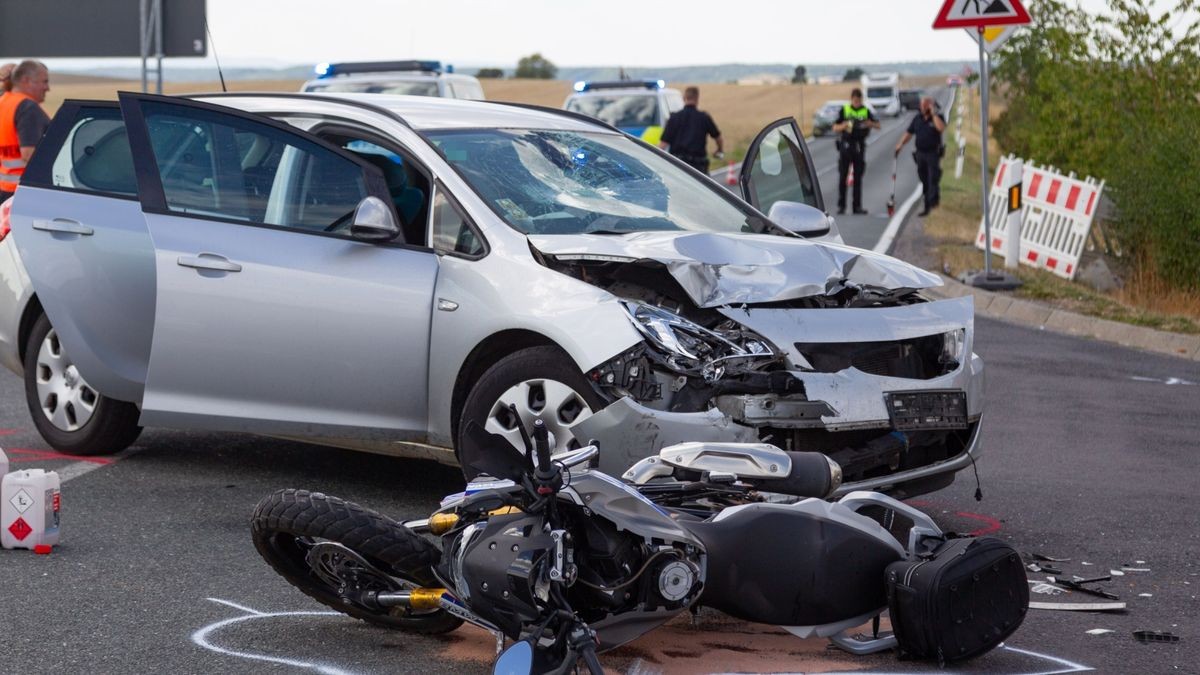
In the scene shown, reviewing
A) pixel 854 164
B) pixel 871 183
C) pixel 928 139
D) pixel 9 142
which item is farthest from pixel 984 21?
pixel 871 183

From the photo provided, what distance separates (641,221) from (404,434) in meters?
1.31

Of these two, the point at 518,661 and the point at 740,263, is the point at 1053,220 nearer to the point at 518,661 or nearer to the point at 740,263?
the point at 740,263

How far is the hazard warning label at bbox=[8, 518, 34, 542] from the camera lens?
5836mm

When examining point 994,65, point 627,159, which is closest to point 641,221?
point 627,159

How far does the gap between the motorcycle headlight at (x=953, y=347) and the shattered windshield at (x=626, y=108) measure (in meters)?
18.2

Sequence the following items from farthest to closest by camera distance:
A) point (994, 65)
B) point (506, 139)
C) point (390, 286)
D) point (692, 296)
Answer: point (994, 65), point (506, 139), point (390, 286), point (692, 296)

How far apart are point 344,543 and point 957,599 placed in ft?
5.64

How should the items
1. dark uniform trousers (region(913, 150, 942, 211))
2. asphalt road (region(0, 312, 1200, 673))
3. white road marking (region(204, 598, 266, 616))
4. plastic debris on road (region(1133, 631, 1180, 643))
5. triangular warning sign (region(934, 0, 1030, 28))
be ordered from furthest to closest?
dark uniform trousers (region(913, 150, 942, 211)) < triangular warning sign (region(934, 0, 1030, 28)) < white road marking (region(204, 598, 266, 616)) < plastic debris on road (region(1133, 631, 1180, 643)) < asphalt road (region(0, 312, 1200, 673))

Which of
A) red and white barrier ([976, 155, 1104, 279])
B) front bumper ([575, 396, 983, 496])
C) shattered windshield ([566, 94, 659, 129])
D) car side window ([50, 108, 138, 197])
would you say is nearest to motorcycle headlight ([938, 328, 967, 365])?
front bumper ([575, 396, 983, 496])

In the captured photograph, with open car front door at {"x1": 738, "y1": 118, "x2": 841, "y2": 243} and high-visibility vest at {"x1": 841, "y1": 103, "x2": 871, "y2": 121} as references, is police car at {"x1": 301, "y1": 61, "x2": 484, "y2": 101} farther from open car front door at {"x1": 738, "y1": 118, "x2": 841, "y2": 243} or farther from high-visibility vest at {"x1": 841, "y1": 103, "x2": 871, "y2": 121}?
open car front door at {"x1": 738, "y1": 118, "x2": 841, "y2": 243}

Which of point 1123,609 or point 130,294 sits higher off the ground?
point 130,294

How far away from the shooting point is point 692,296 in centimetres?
586

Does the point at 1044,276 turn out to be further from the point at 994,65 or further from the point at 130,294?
the point at 994,65

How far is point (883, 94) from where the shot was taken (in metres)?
84.1
